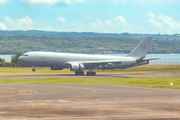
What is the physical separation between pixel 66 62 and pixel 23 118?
49.0 m

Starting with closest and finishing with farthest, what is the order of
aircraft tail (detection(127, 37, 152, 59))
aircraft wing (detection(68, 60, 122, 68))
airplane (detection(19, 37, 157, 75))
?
airplane (detection(19, 37, 157, 75)) → aircraft wing (detection(68, 60, 122, 68)) → aircraft tail (detection(127, 37, 152, 59))

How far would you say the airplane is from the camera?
6462cm

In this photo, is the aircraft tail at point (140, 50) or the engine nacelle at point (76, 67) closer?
the engine nacelle at point (76, 67)

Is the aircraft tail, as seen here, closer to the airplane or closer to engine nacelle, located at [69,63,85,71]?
the airplane

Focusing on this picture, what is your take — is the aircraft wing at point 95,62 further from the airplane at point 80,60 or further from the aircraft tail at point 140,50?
the aircraft tail at point 140,50

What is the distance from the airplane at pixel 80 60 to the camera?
212 feet

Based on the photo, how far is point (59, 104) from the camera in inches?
905

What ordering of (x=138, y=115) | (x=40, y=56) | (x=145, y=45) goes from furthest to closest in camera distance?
(x=145, y=45) → (x=40, y=56) → (x=138, y=115)

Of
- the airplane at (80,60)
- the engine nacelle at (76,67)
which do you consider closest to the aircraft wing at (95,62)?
the airplane at (80,60)

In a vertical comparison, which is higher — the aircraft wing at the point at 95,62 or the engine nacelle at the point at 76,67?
the aircraft wing at the point at 95,62

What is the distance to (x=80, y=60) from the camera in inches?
2672

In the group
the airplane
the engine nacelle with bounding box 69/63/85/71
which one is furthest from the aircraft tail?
the engine nacelle with bounding box 69/63/85/71

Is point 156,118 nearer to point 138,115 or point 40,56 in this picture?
point 138,115

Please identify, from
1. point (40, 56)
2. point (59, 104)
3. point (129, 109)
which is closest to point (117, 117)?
point (129, 109)
